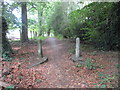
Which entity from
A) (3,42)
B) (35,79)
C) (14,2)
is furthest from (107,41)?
(14,2)

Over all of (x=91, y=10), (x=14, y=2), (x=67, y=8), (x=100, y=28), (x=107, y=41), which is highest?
(x=67, y=8)

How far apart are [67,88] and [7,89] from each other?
2.17m

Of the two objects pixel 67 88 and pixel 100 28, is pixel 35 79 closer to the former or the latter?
pixel 67 88

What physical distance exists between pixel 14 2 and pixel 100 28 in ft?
22.8

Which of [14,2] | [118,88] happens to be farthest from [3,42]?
[118,88]

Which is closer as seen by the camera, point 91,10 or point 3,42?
point 3,42

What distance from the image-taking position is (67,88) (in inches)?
141

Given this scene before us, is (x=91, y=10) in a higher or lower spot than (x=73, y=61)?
higher

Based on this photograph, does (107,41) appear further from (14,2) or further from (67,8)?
(67,8)

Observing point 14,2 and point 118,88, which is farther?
point 14,2

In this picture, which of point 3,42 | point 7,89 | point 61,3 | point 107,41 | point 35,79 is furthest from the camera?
point 61,3

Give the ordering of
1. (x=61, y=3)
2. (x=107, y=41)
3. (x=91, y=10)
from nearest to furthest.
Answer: (x=107, y=41) → (x=91, y=10) → (x=61, y=3)

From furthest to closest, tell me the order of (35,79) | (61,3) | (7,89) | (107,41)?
(61,3) → (107,41) → (35,79) → (7,89)

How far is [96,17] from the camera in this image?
22.2 ft
